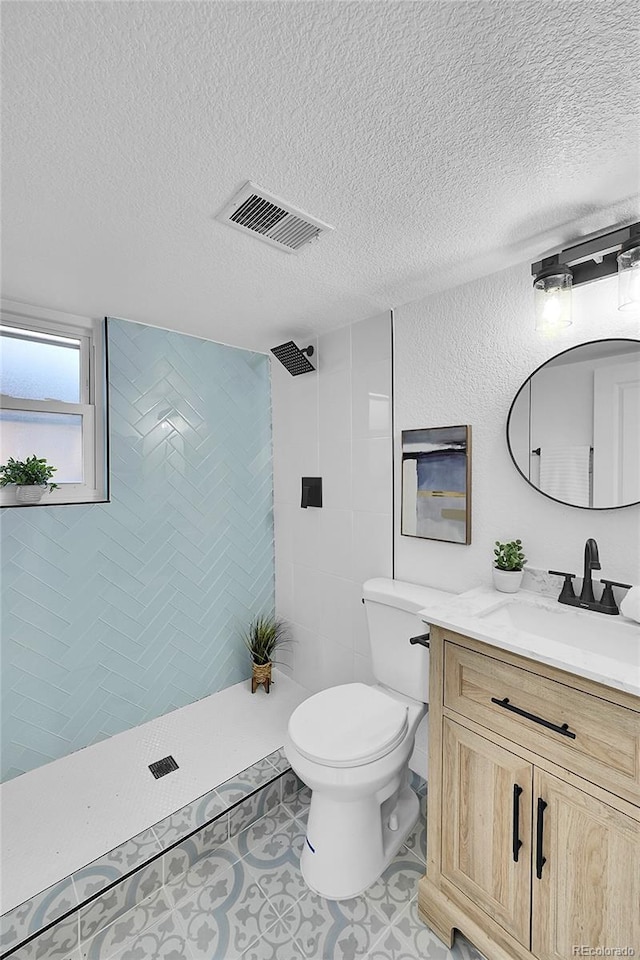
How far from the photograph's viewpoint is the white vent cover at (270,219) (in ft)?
4.10

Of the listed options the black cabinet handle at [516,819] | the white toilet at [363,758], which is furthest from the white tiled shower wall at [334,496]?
the black cabinet handle at [516,819]

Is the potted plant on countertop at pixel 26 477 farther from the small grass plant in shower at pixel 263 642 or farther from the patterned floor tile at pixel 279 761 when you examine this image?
the patterned floor tile at pixel 279 761

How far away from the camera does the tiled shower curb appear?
1329 mm

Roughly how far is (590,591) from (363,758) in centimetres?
91

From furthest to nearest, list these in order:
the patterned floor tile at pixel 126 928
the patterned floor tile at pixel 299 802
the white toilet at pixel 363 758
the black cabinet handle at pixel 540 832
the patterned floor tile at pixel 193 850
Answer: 1. the patterned floor tile at pixel 299 802
2. the patterned floor tile at pixel 193 850
3. the white toilet at pixel 363 758
4. the patterned floor tile at pixel 126 928
5. the black cabinet handle at pixel 540 832

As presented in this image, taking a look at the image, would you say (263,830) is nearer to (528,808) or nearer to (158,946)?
(158,946)

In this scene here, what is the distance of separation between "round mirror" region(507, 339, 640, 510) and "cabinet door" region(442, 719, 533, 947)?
2.73ft

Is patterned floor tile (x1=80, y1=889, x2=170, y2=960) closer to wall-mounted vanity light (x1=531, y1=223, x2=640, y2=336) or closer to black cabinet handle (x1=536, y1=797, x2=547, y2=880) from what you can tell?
black cabinet handle (x1=536, y1=797, x2=547, y2=880)

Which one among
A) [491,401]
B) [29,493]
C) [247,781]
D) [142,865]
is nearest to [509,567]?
[491,401]

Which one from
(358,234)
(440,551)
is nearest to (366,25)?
(358,234)

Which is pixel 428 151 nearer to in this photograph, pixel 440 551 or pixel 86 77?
pixel 86 77

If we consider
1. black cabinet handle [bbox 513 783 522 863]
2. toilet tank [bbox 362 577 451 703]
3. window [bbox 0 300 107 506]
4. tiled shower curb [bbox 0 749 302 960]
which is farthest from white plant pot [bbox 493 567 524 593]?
window [bbox 0 300 107 506]

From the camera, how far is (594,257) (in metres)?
1.41

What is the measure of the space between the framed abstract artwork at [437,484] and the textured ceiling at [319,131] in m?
0.67
